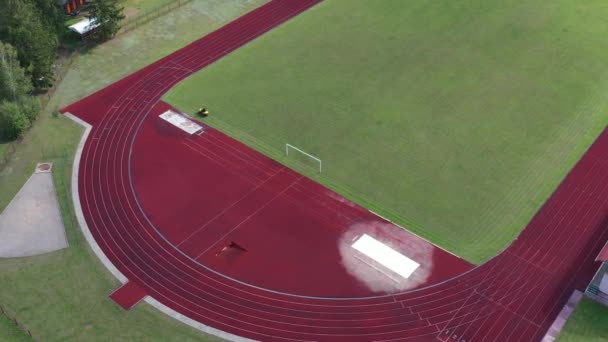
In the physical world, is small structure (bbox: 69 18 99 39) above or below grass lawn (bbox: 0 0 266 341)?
above

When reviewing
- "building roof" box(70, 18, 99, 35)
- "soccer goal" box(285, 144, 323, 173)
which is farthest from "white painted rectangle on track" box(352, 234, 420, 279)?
"building roof" box(70, 18, 99, 35)

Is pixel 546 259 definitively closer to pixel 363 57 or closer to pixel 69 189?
pixel 363 57

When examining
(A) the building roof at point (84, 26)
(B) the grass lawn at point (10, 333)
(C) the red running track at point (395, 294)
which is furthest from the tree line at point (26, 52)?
(B) the grass lawn at point (10, 333)

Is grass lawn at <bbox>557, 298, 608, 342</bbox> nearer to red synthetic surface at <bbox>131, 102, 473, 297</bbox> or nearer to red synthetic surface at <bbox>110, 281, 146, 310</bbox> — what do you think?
red synthetic surface at <bbox>131, 102, 473, 297</bbox>

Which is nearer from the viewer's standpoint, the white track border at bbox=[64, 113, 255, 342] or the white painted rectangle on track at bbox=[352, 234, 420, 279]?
the white track border at bbox=[64, 113, 255, 342]

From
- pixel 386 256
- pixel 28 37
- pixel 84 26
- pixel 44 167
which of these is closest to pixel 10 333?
pixel 44 167

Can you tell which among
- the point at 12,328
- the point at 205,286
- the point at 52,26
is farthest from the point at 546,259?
the point at 52,26
